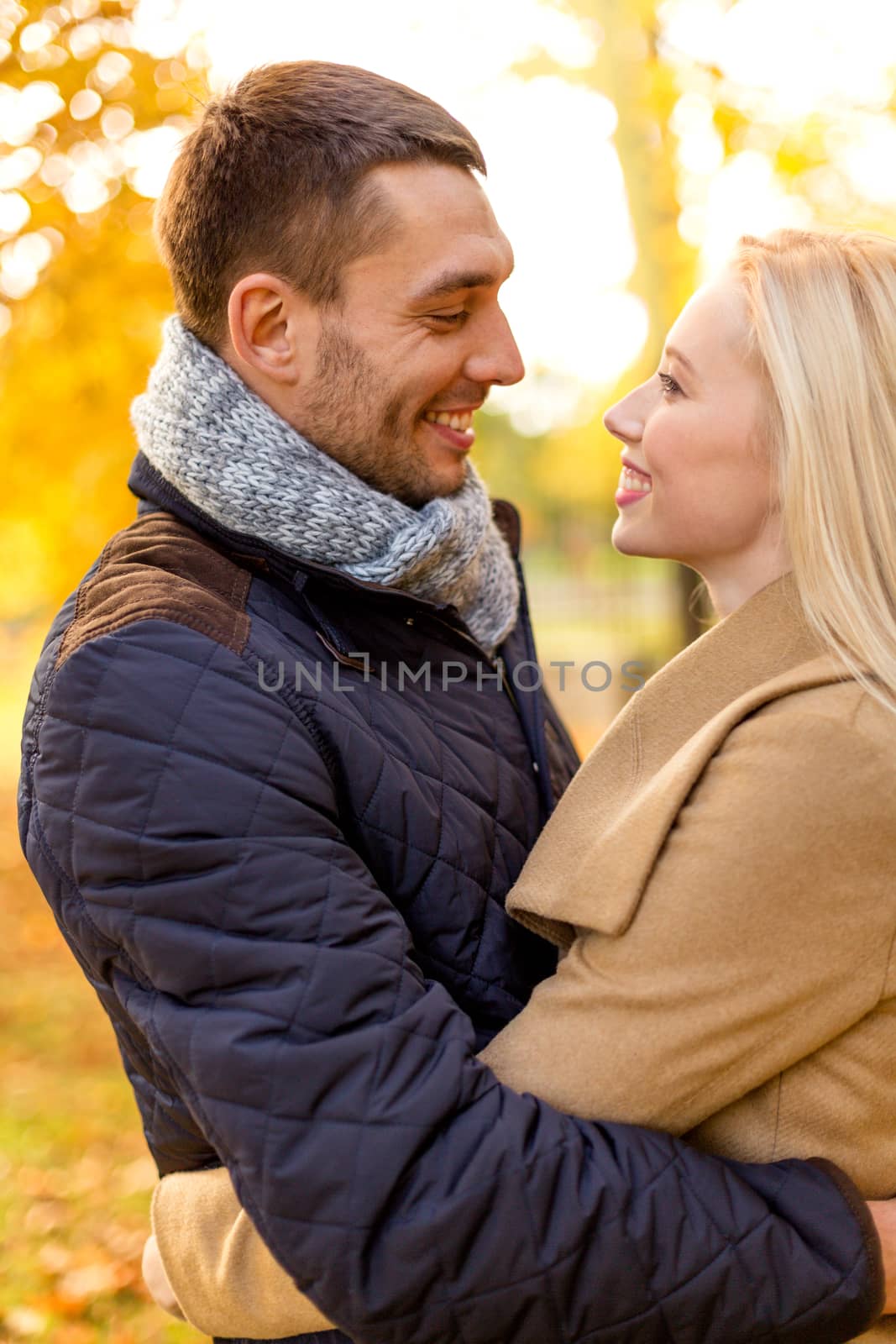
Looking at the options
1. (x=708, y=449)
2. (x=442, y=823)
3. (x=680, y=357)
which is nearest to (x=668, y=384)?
(x=680, y=357)

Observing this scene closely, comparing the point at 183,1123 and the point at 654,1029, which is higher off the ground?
the point at 654,1029

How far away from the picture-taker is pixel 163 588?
172 cm

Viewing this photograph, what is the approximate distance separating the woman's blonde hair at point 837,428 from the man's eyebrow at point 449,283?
52 cm

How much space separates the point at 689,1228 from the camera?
1525mm

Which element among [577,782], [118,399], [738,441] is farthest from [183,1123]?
[118,399]

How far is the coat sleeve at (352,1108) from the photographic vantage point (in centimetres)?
146

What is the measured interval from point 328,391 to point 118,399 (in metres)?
2.94

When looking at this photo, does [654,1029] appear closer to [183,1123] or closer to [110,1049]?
[183,1123]

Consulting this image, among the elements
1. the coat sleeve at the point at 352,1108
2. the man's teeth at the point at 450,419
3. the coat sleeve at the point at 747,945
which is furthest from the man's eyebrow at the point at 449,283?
the coat sleeve at the point at 747,945

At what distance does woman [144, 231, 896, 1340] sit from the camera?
158 centimetres

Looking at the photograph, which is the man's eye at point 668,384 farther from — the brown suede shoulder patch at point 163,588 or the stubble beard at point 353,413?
the brown suede shoulder patch at point 163,588

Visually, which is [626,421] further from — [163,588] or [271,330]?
[163,588]

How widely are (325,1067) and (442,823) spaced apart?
0.49m

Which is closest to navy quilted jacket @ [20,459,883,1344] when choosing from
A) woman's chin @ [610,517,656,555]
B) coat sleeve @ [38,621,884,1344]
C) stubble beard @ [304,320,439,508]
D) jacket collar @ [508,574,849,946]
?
coat sleeve @ [38,621,884,1344]
